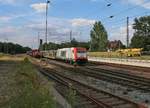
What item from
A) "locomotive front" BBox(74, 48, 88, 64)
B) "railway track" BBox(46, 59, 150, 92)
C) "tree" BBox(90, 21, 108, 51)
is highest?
"tree" BBox(90, 21, 108, 51)

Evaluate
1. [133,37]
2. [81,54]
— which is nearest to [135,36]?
[133,37]

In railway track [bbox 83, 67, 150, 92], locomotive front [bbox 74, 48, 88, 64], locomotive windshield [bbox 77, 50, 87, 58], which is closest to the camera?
railway track [bbox 83, 67, 150, 92]

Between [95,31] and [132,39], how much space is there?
72.0 feet

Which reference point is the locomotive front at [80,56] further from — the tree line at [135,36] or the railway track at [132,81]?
the tree line at [135,36]

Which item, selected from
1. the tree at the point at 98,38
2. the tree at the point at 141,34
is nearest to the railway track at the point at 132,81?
the tree at the point at 141,34

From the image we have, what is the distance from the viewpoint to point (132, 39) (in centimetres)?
12638

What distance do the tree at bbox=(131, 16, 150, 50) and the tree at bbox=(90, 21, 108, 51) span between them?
42.0 ft

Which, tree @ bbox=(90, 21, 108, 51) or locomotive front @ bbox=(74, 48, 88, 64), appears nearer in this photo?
locomotive front @ bbox=(74, 48, 88, 64)

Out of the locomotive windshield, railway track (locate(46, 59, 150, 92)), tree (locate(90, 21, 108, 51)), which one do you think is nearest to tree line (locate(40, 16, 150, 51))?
tree (locate(90, 21, 108, 51))

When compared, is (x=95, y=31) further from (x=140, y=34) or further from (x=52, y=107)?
(x=52, y=107)

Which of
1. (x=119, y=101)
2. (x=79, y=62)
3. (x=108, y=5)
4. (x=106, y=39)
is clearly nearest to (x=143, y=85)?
(x=119, y=101)

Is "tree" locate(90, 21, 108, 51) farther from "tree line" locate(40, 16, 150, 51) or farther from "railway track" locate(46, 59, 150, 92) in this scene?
"railway track" locate(46, 59, 150, 92)

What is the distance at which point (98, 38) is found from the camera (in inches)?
5591

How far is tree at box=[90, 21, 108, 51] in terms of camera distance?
13810cm
